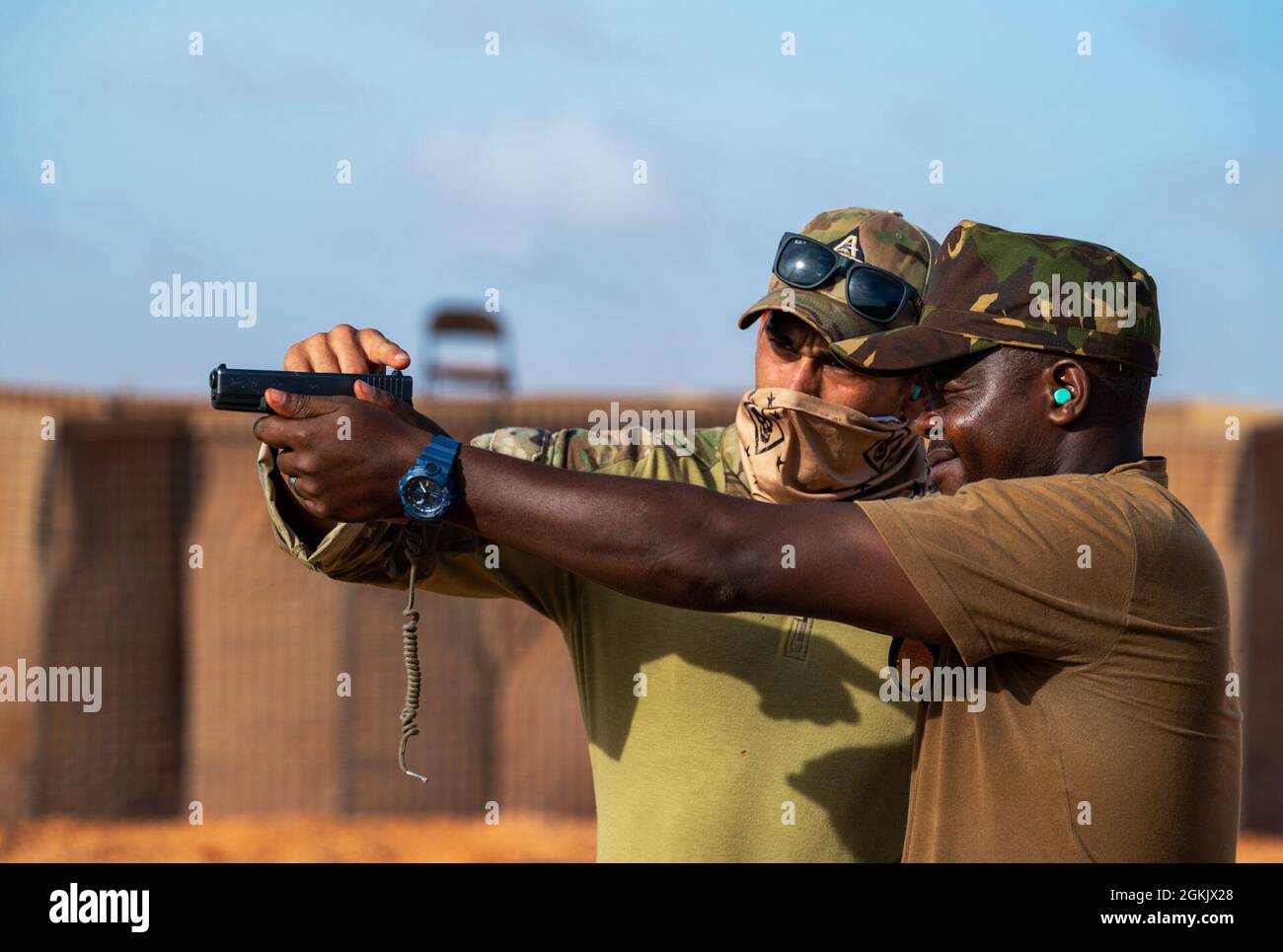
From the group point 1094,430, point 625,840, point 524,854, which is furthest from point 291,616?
point 1094,430

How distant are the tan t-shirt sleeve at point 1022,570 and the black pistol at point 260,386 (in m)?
1.07

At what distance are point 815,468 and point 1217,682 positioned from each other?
134cm

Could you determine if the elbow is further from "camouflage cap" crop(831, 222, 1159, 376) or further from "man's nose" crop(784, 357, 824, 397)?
"man's nose" crop(784, 357, 824, 397)

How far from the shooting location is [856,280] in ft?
12.4

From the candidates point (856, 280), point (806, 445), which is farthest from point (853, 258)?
point (806, 445)

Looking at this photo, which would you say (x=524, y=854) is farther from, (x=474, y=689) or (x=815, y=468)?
(x=815, y=468)

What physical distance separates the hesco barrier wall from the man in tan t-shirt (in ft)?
21.0

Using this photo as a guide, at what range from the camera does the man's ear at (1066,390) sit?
254cm

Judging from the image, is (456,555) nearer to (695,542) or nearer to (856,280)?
(695,542)

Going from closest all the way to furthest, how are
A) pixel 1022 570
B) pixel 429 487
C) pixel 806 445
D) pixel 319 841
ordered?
pixel 1022 570
pixel 429 487
pixel 806 445
pixel 319 841

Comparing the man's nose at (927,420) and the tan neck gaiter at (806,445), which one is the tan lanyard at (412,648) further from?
the man's nose at (927,420)

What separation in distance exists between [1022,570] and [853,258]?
1.68m

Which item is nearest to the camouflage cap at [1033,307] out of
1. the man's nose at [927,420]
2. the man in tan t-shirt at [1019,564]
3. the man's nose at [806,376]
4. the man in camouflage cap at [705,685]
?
the man in tan t-shirt at [1019,564]

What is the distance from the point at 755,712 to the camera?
329 centimetres
